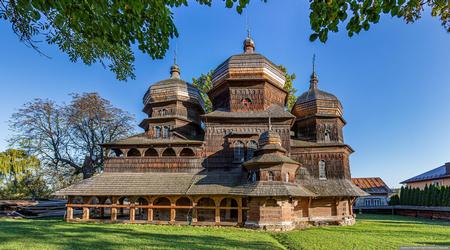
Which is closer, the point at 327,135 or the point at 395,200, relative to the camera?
the point at 327,135

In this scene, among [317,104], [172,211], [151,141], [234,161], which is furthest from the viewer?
[317,104]

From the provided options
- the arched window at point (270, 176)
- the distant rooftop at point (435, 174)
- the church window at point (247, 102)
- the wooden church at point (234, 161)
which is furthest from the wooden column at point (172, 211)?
the distant rooftop at point (435, 174)

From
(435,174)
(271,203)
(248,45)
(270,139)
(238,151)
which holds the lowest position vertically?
(271,203)

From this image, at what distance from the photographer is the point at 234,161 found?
708 inches

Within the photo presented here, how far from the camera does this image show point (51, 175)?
30.1 meters

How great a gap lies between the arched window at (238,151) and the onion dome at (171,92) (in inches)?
227

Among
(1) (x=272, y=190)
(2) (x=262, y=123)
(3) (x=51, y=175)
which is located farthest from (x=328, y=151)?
(3) (x=51, y=175)

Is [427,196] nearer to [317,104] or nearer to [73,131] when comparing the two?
[317,104]

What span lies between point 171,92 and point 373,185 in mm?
31974

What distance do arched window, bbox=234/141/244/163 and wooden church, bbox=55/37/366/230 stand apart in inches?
2.5

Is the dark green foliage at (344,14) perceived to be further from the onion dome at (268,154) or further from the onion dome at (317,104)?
the onion dome at (317,104)

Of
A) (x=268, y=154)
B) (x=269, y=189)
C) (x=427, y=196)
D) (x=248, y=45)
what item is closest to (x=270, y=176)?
(x=269, y=189)

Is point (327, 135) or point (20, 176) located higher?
point (327, 135)

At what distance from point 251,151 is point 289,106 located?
13384mm
